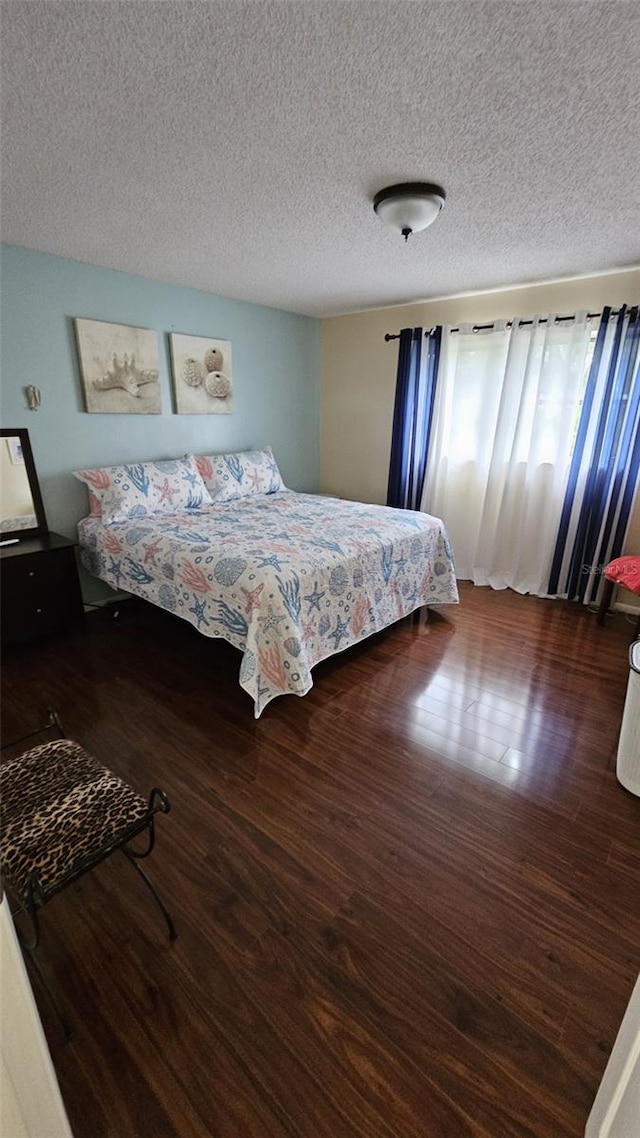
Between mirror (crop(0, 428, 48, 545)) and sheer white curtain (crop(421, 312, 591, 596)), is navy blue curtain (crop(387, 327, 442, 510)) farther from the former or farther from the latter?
mirror (crop(0, 428, 48, 545))

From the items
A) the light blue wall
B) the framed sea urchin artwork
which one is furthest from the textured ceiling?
the framed sea urchin artwork

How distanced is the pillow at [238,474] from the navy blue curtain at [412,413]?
43.1 inches

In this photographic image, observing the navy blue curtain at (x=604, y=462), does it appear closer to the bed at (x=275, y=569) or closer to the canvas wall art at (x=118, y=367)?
the bed at (x=275, y=569)

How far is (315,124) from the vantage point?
1.48 meters

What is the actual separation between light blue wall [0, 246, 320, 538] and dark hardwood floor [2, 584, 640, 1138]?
153cm

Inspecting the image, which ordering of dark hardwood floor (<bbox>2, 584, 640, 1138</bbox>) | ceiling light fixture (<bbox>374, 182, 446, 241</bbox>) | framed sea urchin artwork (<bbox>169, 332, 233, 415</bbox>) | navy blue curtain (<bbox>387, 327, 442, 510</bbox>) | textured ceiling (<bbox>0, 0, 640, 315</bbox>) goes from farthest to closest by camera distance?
navy blue curtain (<bbox>387, 327, 442, 510</bbox>), framed sea urchin artwork (<bbox>169, 332, 233, 415</bbox>), ceiling light fixture (<bbox>374, 182, 446, 241</bbox>), textured ceiling (<bbox>0, 0, 640, 315</bbox>), dark hardwood floor (<bbox>2, 584, 640, 1138</bbox>)

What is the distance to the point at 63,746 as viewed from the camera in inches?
55.4

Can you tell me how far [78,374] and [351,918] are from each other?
328 cm

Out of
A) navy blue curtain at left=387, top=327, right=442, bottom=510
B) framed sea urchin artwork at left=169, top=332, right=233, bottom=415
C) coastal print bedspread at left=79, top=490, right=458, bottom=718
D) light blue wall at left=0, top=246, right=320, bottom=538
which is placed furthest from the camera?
navy blue curtain at left=387, top=327, right=442, bottom=510

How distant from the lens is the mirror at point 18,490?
2766 millimetres

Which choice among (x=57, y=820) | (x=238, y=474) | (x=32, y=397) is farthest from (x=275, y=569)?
(x=32, y=397)

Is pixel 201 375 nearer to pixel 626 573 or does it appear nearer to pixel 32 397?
pixel 32 397

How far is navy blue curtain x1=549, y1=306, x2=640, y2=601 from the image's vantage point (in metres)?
3.06

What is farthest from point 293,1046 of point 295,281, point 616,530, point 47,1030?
point 295,281
